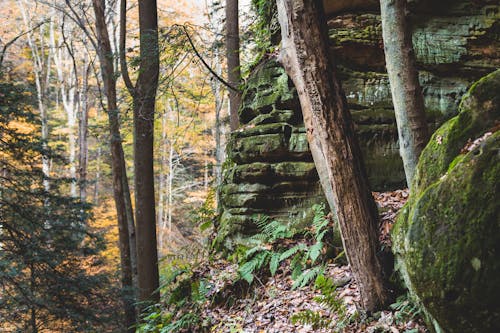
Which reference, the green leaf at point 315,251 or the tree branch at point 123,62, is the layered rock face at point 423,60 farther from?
the tree branch at point 123,62

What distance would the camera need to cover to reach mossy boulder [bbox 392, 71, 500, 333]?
2.45 m

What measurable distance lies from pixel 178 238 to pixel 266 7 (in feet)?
67.6

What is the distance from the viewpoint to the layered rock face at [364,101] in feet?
21.8

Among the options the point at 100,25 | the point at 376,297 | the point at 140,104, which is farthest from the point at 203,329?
the point at 100,25

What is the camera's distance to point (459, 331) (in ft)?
8.51

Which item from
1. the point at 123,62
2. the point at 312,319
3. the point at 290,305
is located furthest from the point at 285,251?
the point at 123,62

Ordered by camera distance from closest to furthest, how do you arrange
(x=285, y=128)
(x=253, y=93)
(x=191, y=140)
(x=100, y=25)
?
(x=285, y=128) < (x=253, y=93) < (x=100, y=25) < (x=191, y=140)

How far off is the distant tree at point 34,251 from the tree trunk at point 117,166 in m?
1.92

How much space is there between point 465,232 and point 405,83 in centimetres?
205

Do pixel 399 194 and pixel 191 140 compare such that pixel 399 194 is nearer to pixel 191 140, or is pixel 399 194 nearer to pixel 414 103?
pixel 414 103

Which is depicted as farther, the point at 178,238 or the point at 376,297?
the point at 178,238

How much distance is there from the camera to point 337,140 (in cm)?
395

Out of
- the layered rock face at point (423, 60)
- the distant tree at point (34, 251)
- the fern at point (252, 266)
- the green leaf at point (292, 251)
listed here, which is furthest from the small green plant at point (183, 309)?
the distant tree at point (34, 251)

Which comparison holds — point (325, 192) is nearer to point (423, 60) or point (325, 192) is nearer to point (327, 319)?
point (327, 319)
